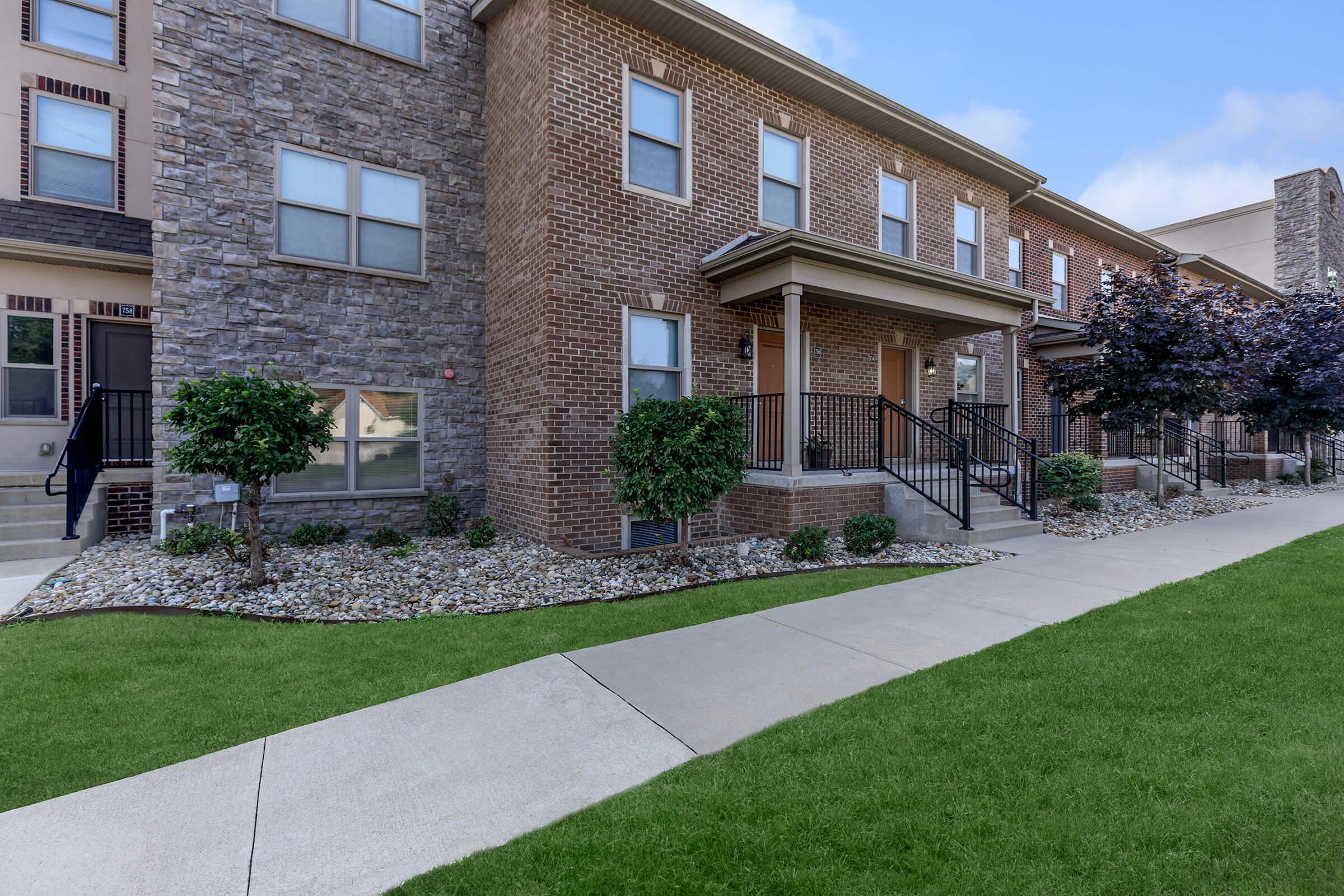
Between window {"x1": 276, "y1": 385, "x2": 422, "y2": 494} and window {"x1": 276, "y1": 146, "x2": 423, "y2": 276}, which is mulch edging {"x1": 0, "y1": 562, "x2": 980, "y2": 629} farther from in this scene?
window {"x1": 276, "y1": 146, "x2": 423, "y2": 276}

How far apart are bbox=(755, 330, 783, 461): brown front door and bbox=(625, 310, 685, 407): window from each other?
133cm

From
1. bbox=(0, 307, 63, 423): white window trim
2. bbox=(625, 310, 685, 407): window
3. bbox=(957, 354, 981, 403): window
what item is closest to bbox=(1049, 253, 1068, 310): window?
bbox=(957, 354, 981, 403): window

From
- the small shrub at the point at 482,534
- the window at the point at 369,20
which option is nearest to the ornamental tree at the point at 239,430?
the small shrub at the point at 482,534

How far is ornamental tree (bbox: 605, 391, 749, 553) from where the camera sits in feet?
21.0

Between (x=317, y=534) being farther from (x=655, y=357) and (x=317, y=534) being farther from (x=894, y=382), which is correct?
(x=894, y=382)

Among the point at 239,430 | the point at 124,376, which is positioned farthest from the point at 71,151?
the point at 239,430

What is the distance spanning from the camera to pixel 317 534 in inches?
311

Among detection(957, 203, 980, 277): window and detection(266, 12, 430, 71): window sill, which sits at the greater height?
detection(266, 12, 430, 71): window sill

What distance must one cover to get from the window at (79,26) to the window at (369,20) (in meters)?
3.09

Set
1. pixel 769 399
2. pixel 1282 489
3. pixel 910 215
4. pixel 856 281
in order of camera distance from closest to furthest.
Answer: pixel 856 281
pixel 769 399
pixel 910 215
pixel 1282 489

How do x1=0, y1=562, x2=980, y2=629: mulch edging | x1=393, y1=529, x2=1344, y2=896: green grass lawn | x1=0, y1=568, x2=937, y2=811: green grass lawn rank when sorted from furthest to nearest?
1. x1=0, y1=562, x2=980, y2=629: mulch edging
2. x1=0, y1=568, x2=937, y2=811: green grass lawn
3. x1=393, y1=529, x2=1344, y2=896: green grass lawn

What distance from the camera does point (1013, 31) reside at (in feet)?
80.2

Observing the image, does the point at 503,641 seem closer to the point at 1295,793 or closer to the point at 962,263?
the point at 1295,793

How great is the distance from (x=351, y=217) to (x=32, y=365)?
4.71 m
